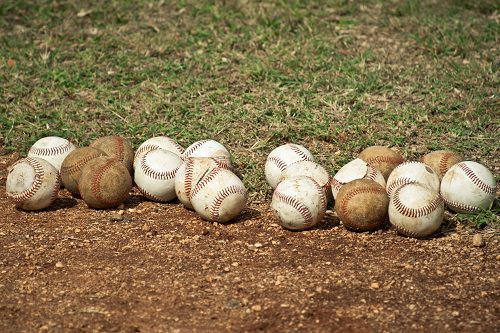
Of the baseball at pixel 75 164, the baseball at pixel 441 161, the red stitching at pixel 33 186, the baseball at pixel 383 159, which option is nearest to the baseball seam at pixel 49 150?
the baseball at pixel 75 164

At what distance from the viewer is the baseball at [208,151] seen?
7.85m

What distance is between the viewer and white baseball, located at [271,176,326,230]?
23.2 feet

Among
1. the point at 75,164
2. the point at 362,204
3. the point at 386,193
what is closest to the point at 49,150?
the point at 75,164

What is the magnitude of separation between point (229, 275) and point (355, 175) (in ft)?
5.24

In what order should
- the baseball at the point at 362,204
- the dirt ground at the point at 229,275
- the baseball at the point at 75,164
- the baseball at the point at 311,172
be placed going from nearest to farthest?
the dirt ground at the point at 229,275 < the baseball at the point at 362,204 < the baseball at the point at 311,172 < the baseball at the point at 75,164

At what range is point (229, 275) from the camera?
6426mm

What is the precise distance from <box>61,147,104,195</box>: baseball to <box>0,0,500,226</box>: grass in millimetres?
1196

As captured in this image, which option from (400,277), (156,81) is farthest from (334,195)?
(156,81)

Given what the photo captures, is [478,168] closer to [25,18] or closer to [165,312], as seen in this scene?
[165,312]

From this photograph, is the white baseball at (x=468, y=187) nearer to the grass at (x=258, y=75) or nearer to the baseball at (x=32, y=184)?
the grass at (x=258, y=75)

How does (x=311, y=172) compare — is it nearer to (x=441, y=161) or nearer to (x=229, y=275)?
→ (x=441, y=161)

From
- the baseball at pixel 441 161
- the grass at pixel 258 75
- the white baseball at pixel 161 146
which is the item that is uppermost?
the white baseball at pixel 161 146

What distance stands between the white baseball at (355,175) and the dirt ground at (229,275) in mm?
354

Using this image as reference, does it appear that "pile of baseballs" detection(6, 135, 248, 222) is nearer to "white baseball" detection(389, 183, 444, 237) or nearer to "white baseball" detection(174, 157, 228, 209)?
"white baseball" detection(174, 157, 228, 209)
